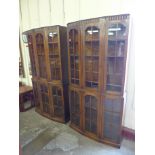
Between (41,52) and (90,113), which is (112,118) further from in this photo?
(41,52)

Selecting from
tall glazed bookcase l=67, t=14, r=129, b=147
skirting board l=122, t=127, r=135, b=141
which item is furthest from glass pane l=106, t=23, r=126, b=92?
skirting board l=122, t=127, r=135, b=141

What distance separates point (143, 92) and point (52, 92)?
2.40 meters

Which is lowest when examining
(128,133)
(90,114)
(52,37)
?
(128,133)

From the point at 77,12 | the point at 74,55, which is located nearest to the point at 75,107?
the point at 74,55

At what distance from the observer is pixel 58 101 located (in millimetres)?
2854

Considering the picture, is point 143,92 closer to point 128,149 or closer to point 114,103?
point 114,103

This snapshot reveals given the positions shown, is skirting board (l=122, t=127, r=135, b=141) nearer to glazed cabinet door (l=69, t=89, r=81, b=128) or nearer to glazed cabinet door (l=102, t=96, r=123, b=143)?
glazed cabinet door (l=102, t=96, r=123, b=143)

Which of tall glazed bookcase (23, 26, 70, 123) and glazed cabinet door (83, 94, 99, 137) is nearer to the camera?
glazed cabinet door (83, 94, 99, 137)

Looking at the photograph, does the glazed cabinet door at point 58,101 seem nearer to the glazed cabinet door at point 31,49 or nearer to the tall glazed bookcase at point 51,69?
the tall glazed bookcase at point 51,69

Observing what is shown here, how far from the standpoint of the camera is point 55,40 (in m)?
2.56

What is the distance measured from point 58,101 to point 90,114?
79cm

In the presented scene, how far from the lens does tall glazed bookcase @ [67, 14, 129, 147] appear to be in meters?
1.91

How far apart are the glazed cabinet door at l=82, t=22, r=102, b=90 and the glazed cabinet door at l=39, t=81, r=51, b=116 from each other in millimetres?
1058
